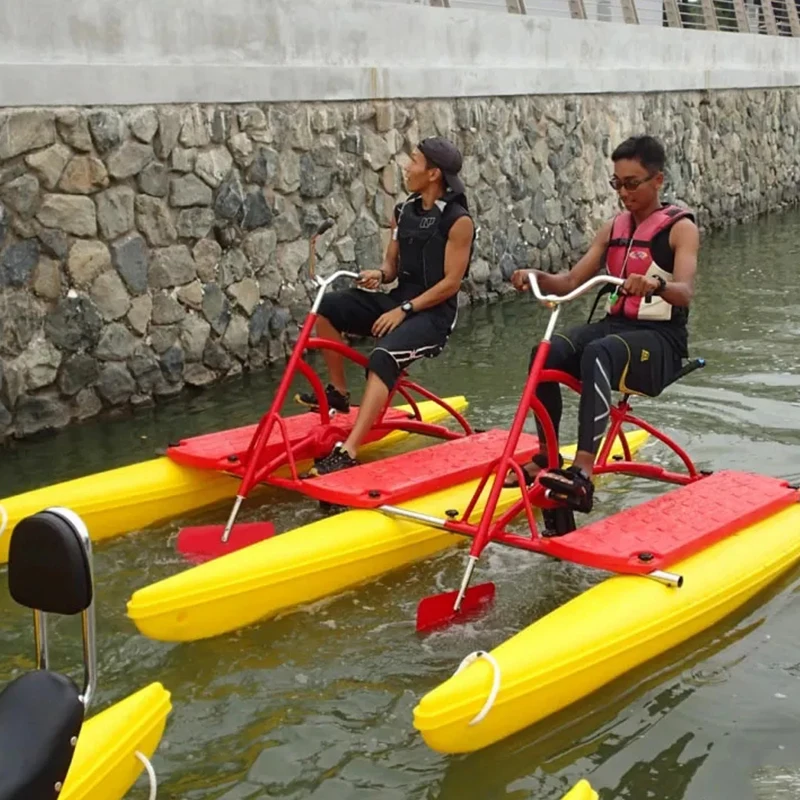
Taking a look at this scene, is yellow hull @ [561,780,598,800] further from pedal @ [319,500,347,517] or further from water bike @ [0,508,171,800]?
pedal @ [319,500,347,517]

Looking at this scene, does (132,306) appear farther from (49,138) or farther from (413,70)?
(413,70)

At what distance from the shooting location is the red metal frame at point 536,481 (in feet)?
14.7

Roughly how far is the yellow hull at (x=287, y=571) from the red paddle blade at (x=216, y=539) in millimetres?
290

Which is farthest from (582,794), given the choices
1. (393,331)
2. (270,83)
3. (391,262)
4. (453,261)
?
(270,83)

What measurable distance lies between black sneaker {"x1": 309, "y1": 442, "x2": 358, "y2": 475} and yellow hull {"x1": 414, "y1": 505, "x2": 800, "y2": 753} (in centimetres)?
177

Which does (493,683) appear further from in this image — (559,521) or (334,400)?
(334,400)

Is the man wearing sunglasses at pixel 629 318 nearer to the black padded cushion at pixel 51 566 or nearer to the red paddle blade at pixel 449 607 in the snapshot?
the red paddle blade at pixel 449 607

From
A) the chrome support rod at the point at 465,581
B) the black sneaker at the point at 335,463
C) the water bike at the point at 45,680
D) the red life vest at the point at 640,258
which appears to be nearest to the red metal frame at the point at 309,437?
the black sneaker at the point at 335,463

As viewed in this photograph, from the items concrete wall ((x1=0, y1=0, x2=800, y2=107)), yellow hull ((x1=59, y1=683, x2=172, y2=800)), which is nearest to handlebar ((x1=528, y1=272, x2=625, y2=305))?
yellow hull ((x1=59, y1=683, x2=172, y2=800))

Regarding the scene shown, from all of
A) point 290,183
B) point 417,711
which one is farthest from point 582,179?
point 417,711

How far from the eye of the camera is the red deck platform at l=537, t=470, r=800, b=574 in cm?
441

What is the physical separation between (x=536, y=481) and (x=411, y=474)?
0.78 m

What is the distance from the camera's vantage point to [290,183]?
30.1 ft

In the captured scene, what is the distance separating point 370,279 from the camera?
20.1 ft
